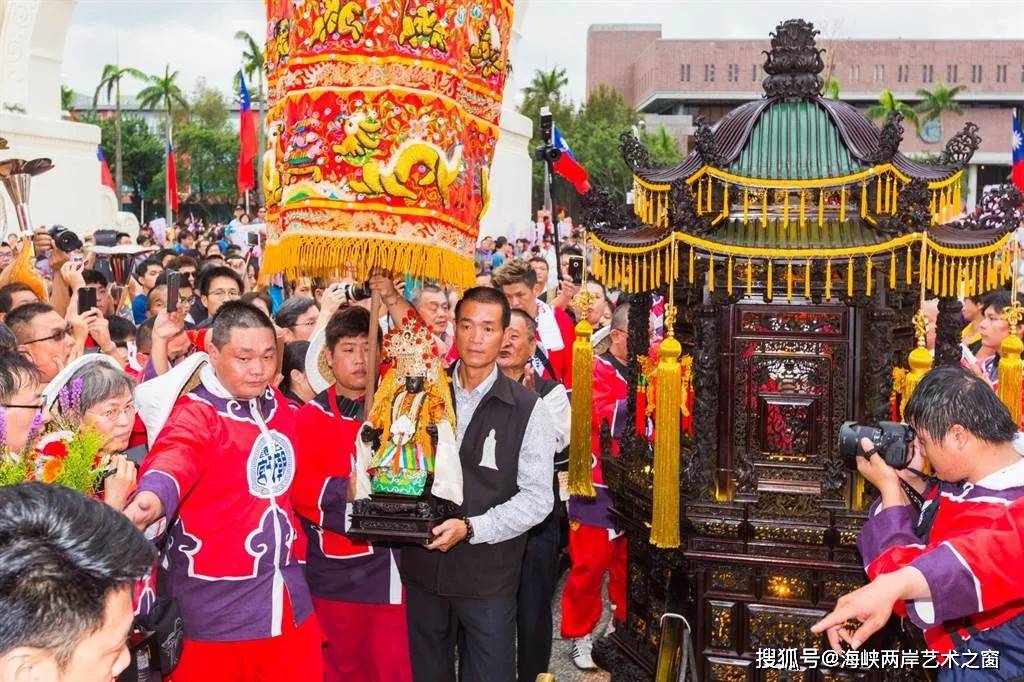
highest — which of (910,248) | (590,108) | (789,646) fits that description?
(590,108)

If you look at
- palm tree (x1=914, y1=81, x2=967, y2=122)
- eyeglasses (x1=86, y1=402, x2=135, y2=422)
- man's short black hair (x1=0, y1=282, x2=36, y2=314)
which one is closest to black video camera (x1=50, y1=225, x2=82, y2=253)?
man's short black hair (x1=0, y1=282, x2=36, y2=314)

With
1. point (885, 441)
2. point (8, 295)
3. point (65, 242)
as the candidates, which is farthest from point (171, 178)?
point (885, 441)

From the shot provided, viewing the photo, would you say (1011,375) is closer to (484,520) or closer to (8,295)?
(484,520)

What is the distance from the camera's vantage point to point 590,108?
45.0 m

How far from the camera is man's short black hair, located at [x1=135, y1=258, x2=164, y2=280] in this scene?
367 inches

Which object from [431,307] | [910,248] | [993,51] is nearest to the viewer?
Result: [910,248]

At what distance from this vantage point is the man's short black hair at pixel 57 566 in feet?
5.35

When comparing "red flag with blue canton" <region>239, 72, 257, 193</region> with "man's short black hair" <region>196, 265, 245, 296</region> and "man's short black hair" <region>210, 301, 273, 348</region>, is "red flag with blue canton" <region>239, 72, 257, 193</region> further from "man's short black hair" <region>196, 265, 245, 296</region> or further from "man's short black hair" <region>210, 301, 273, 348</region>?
"man's short black hair" <region>210, 301, 273, 348</region>

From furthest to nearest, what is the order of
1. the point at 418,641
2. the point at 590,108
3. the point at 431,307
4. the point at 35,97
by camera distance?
the point at 590,108
the point at 35,97
the point at 431,307
the point at 418,641

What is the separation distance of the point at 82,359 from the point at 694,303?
97.6 inches

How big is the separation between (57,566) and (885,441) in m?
2.18

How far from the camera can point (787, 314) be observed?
15.0 feet

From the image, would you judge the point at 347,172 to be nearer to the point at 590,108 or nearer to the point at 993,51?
the point at 590,108

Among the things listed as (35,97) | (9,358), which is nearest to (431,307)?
(9,358)
